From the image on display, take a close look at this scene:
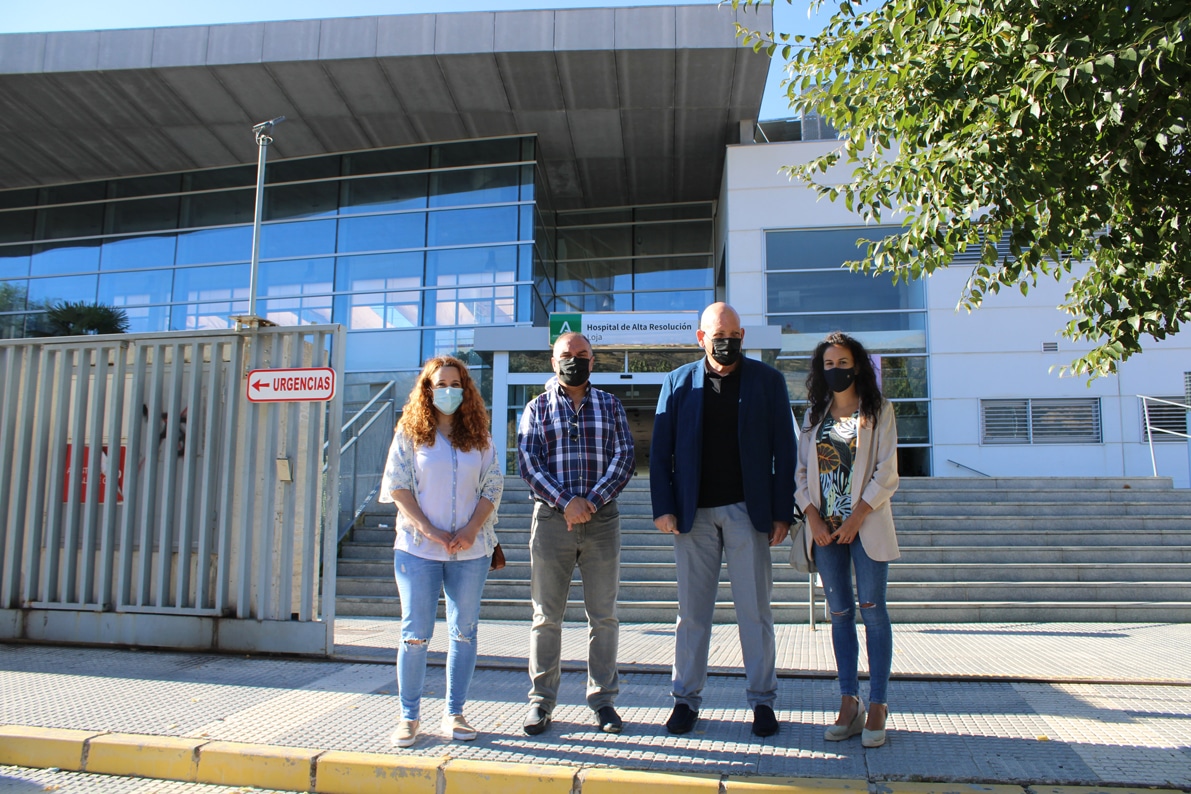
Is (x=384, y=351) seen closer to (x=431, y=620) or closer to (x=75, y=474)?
(x=75, y=474)

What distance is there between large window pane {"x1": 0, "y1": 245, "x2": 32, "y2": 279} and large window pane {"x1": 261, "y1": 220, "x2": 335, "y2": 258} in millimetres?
7187

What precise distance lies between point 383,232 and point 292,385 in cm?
1441

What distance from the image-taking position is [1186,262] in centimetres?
495

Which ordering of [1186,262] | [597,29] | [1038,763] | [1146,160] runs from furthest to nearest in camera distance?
[597,29] < [1146,160] < [1186,262] < [1038,763]

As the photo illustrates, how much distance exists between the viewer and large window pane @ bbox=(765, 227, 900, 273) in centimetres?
1805

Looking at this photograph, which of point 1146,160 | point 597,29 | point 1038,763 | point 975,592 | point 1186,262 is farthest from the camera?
point 597,29

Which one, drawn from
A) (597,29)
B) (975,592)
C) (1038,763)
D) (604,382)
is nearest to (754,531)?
(1038,763)

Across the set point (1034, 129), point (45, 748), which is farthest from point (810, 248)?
point (45, 748)

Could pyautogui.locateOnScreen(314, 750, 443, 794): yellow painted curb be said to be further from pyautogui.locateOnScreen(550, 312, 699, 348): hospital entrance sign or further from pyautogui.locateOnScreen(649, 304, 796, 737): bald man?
pyautogui.locateOnScreen(550, 312, 699, 348): hospital entrance sign

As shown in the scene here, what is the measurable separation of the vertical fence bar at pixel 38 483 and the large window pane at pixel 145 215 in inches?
637

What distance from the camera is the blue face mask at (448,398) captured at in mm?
4277

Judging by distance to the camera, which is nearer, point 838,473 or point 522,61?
point 838,473

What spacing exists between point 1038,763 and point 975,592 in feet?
16.6

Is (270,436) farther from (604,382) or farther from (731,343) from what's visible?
(604,382)
